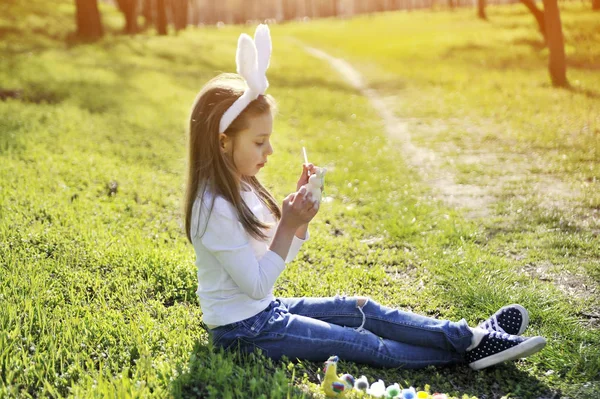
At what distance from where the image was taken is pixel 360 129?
10094 millimetres

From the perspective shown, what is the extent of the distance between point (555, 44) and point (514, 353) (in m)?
10.8

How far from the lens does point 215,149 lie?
3023 millimetres

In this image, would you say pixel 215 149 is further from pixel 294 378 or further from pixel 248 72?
pixel 294 378

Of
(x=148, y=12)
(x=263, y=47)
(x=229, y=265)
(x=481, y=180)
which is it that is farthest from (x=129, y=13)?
(x=229, y=265)

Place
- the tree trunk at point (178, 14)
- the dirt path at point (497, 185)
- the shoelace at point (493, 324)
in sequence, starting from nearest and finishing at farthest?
the shoelace at point (493, 324)
the dirt path at point (497, 185)
the tree trunk at point (178, 14)

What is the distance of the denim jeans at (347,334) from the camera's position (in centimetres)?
312

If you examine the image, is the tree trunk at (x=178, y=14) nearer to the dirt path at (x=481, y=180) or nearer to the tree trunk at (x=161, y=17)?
the tree trunk at (x=161, y=17)

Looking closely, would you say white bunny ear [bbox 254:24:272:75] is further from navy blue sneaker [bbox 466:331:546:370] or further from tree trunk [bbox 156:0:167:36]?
tree trunk [bbox 156:0:167:36]

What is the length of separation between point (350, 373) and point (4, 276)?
7.29 feet

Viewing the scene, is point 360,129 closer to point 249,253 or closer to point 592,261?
point 592,261

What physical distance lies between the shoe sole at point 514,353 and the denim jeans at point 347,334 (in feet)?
0.38

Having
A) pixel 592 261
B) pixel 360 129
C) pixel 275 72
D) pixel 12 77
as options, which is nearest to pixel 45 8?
pixel 275 72

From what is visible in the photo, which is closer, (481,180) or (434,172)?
(481,180)

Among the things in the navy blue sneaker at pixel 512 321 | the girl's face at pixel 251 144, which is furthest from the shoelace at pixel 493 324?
the girl's face at pixel 251 144
